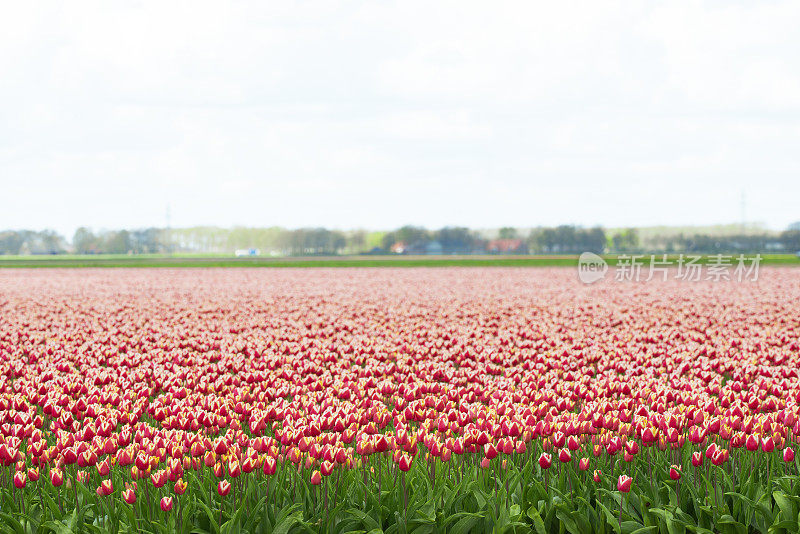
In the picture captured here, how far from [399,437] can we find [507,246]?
11391cm

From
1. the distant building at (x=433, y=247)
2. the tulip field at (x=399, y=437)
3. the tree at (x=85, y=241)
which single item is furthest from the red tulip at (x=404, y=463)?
the tree at (x=85, y=241)

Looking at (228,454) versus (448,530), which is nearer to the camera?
(448,530)

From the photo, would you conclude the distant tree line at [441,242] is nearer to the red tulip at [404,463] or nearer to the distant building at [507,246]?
the distant building at [507,246]

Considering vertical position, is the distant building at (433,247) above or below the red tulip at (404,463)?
above

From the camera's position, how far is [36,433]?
466 centimetres

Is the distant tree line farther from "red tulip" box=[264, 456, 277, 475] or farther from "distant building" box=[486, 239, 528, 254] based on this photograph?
"red tulip" box=[264, 456, 277, 475]

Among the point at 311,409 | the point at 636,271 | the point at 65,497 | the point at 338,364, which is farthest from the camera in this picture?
the point at 636,271

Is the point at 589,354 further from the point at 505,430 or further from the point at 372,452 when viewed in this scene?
the point at 372,452

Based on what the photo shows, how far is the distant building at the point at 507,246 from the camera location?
373 ft

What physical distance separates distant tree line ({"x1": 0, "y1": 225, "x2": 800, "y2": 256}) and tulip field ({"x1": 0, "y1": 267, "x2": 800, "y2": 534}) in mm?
91906

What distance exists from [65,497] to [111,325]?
29.1ft

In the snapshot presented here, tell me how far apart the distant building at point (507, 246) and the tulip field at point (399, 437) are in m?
104

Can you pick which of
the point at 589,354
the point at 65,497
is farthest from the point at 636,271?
the point at 65,497

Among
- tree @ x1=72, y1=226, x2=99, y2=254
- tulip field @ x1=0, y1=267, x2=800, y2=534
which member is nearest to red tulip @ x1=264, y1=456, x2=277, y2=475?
tulip field @ x1=0, y1=267, x2=800, y2=534
